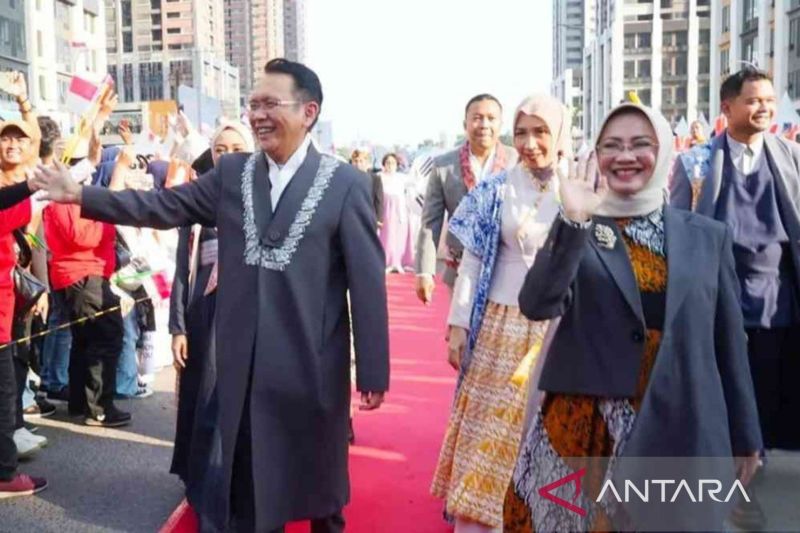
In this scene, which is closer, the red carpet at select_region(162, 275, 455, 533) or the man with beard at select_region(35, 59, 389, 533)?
the man with beard at select_region(35, 59, 389, 533)

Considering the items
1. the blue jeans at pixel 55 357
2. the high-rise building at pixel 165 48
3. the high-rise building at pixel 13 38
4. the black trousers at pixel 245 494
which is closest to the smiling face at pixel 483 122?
Answer: the black trousers at pixel 245 494

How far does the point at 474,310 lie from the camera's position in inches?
145

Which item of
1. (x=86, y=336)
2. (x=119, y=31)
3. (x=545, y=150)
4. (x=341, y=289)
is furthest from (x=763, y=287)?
(x=119, y=31)

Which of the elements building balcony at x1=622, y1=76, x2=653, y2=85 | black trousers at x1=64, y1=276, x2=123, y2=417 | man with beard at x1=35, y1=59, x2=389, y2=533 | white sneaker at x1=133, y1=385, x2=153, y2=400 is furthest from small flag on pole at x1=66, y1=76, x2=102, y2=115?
building balcony at x1=622, y1=76, x2=653, y2=85

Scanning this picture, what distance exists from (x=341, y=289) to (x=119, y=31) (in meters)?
122

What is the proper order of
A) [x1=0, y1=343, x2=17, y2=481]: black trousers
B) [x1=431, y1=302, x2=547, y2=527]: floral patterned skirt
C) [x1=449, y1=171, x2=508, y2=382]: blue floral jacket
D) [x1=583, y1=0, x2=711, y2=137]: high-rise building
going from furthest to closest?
[x1=583, y1=0, x2=711, y2=137]: high-rise building
[x1=0, y1=343, x2=17, y2=481]: black trousers
[x1=449, y1=171, x2=508, y2=382]: blue floral jacket
[x1=431, y1=302, x2=547, y2=527]: floral patterned skirt

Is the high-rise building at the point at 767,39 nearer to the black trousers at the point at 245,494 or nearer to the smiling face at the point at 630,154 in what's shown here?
the black trousers at the point at 245,494

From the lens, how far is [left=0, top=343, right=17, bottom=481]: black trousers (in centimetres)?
449

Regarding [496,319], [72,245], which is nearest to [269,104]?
[496,319]

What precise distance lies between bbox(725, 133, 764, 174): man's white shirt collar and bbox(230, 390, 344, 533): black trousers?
2367 millimetres

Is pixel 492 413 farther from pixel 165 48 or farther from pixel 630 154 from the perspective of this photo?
pixel 165 48

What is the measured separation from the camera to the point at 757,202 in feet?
13.8

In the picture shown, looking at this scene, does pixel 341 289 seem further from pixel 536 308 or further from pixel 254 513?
pixel 536 308

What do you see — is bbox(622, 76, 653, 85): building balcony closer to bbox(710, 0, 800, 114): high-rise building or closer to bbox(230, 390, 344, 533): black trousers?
bbox(710, 0, 800, 114): high-rise building
